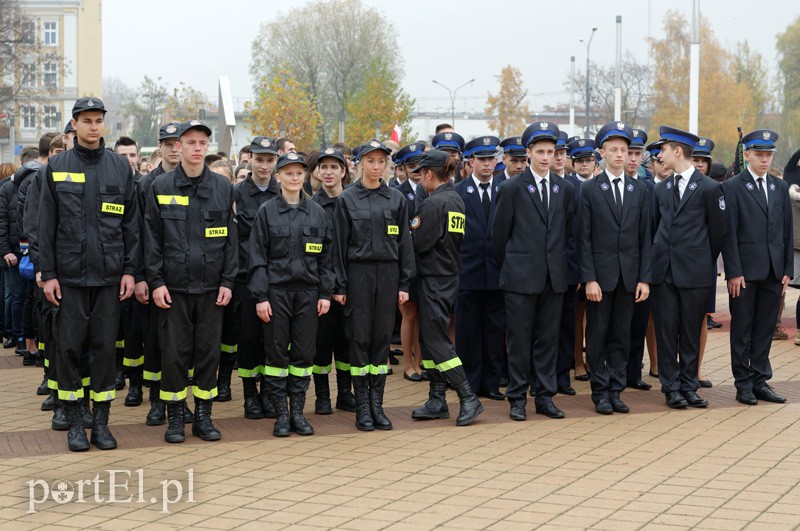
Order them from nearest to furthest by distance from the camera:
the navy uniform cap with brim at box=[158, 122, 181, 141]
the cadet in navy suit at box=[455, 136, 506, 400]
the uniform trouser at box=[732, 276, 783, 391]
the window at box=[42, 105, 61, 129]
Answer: the navy uniform cap with brim at box=[158, 122, 181, 141]
the uniform trouser at box=[732, 276, 783, 391]
the cadet in navy suit at box=[455, 136, 506, 400]
the window at box=[42, 105, 61, 129]

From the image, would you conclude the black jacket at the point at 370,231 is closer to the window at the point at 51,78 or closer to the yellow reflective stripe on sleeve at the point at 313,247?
the yellow reflective stripe on sleeve at the point at 313,247

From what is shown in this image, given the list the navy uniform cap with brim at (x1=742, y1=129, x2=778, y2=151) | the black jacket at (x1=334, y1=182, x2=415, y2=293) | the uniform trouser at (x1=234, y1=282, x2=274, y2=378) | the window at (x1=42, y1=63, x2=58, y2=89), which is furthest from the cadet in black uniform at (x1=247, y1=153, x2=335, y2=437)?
the window at (x1=42, y1=63, x2=58, y2=89)

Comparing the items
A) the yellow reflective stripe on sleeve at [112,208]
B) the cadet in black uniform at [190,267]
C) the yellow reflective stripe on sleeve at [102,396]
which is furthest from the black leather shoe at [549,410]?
the yellow reflective stripe on sleeve at [112,208]

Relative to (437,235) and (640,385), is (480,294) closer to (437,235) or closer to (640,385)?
(437,235)

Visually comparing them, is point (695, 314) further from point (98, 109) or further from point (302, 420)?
point (98, 109)

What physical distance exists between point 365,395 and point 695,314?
3013 mm

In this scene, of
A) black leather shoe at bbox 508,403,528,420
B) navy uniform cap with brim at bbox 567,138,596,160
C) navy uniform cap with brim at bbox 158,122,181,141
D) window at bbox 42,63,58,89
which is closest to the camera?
black leather shoe at bbox 508,403,528,420

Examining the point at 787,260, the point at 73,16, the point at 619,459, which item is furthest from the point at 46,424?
the point at 73,16

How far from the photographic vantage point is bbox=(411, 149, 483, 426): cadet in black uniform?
8992 mm

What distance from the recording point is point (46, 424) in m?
9.09

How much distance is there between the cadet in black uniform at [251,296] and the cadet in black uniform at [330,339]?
1.39 feet

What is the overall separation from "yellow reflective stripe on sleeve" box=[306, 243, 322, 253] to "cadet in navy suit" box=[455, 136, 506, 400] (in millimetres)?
1881

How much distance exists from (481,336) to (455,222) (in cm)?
152

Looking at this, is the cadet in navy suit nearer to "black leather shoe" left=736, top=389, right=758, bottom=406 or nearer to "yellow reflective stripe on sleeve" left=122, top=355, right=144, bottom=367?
"black leather shoe" left=736, top=389, right=758, bottom=406
